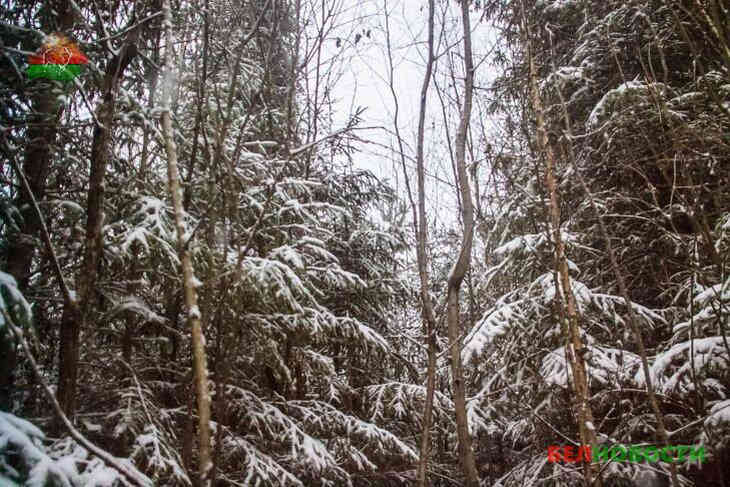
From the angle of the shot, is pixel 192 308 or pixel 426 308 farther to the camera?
pixel 426 308

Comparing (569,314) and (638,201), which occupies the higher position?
(638,201)

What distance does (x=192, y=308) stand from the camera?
1815mm

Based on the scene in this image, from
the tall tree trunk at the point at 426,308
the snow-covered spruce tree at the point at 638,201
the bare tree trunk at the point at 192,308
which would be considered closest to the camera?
the bare tree trunk at the point at 192,308

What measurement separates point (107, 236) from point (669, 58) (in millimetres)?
7523

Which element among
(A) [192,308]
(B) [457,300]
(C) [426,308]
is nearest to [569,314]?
(B) [457,300]

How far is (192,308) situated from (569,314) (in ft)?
9.38

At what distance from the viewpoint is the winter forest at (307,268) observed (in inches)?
85.3

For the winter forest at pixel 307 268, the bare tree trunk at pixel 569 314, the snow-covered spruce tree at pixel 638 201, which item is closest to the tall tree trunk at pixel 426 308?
the winter forest at pixel 307 268

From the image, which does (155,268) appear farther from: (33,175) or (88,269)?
(88,269)

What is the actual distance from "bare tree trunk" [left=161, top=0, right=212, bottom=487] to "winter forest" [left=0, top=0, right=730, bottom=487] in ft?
0.04

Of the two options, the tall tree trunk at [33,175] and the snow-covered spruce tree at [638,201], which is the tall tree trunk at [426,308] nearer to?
the snow-covered spruce tree at [638,201]

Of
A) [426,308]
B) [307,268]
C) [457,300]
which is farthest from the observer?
[307,268]

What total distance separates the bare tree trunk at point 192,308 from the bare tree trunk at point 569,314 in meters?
2.18

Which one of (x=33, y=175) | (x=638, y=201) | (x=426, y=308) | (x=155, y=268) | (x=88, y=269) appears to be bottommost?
(x=426, y=308)
